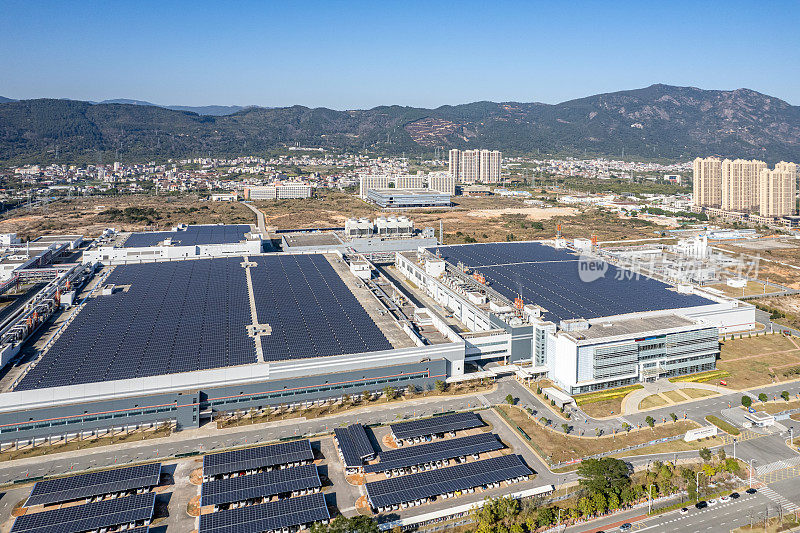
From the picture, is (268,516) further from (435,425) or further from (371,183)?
(371,183)

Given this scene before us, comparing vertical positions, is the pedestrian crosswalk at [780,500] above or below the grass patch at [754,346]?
below

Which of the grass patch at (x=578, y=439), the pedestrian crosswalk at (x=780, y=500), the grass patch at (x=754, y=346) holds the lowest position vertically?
the pedestrian crosswalk at (x=780, y=500)

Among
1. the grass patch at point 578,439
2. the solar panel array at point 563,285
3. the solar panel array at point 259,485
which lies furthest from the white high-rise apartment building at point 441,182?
the solar panel array at point 259,485

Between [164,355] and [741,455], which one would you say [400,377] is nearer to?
[164,355]

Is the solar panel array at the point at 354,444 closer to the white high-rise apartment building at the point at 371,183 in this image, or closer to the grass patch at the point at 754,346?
the grass patch at the point at 754,346

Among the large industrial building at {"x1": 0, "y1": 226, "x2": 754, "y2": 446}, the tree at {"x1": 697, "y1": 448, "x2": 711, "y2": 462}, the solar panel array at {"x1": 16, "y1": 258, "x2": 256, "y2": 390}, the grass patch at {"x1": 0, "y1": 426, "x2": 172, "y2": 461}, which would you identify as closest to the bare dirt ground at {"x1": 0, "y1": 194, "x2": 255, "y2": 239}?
the large industrial building at {"x1": 0, "y1": 226, "x2": 754, "y2": 446}

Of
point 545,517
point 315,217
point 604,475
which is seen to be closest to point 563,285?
point 604,475

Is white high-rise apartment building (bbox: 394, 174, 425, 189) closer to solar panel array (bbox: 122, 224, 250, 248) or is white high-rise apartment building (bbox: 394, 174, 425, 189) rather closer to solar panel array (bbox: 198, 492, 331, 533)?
solar panel array (bbox: 122, 224, 250, 248)

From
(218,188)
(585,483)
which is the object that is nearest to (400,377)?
(585,483)
